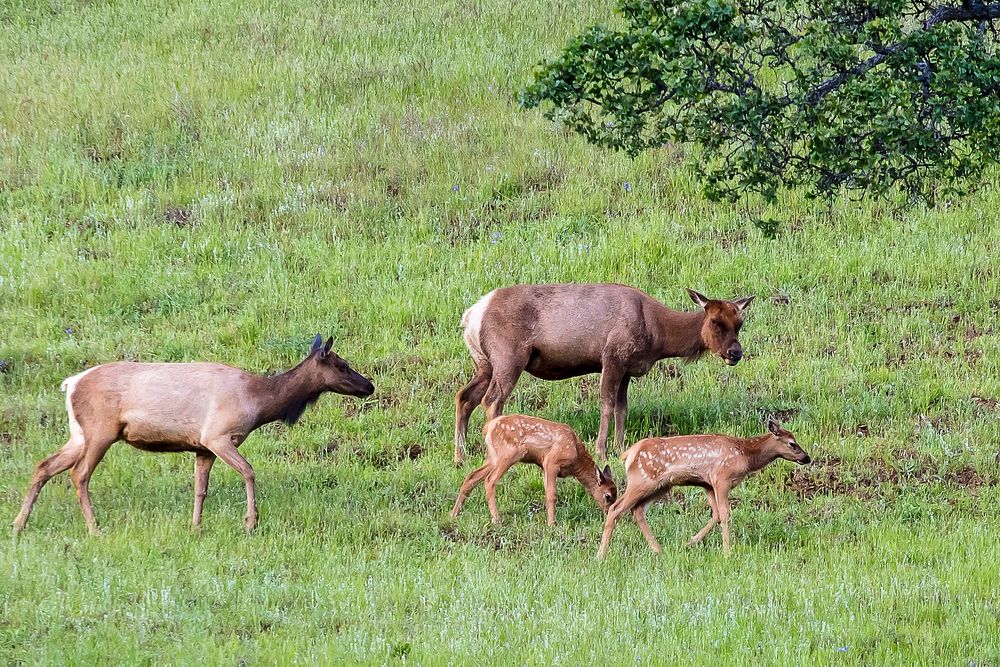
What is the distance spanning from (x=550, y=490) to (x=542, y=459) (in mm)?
268

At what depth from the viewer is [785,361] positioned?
1522cm

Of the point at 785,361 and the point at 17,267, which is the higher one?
the point at 17,267

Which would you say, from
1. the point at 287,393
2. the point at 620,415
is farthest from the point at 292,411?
the point at 620,415

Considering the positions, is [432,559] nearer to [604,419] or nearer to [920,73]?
[604,419]

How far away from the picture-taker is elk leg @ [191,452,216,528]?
37.8ft

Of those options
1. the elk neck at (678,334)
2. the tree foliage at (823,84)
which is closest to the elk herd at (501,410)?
the elk neck at (678,334)

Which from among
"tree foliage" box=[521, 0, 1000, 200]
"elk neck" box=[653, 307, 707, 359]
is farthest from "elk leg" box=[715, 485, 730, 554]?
"elk neck" box=[653, 307, 707, 359]

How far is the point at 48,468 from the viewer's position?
11508 mm

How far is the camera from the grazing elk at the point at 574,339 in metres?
13.6

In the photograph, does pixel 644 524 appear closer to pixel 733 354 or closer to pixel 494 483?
pixel 494 483

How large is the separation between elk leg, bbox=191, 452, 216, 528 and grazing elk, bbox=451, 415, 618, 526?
2.05 meters

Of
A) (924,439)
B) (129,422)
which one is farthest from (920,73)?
(129,422)

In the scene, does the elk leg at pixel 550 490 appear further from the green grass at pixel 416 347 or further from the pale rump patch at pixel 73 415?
the pale rump patch at pixel 73 415

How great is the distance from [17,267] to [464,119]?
276 inches
